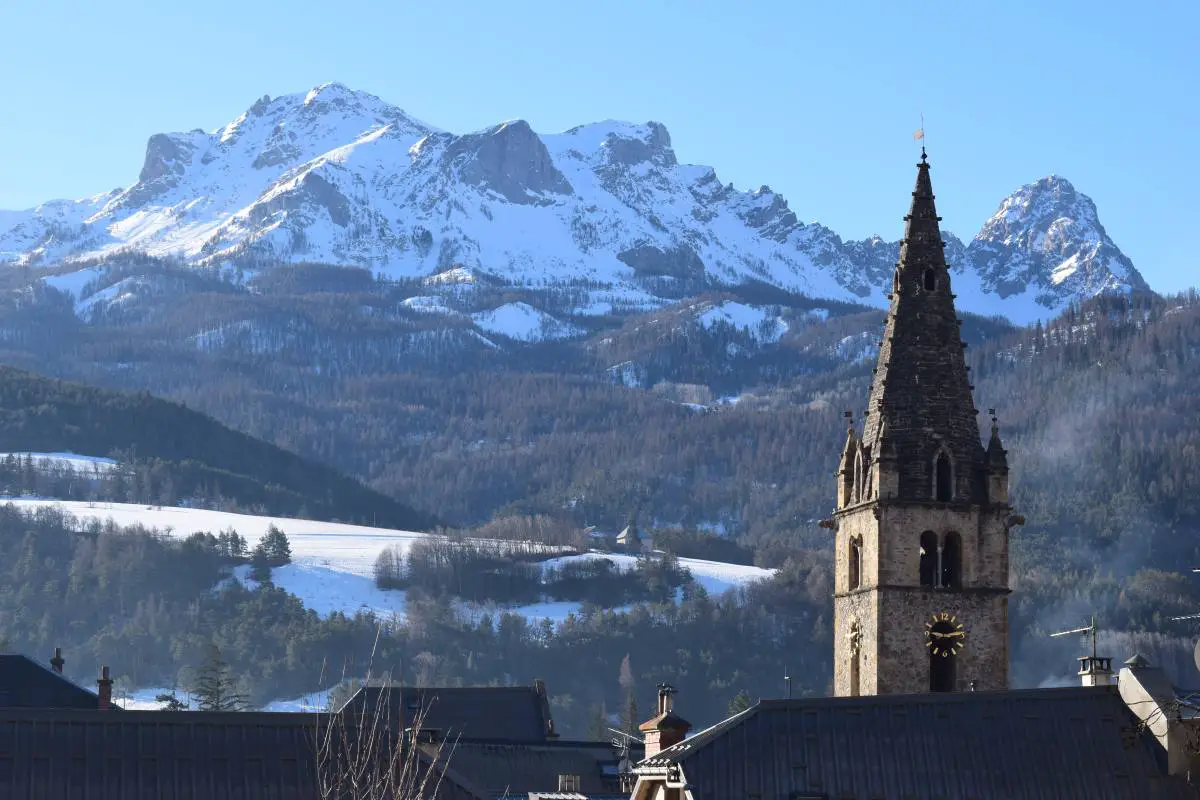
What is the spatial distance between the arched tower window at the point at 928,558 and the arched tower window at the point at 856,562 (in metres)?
2.57

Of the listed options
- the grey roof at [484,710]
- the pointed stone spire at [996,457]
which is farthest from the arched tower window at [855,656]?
the grey roof at [484,710]

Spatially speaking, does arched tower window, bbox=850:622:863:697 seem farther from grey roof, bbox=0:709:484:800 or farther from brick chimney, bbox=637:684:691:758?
grey roof, bbox=0:709:484:800

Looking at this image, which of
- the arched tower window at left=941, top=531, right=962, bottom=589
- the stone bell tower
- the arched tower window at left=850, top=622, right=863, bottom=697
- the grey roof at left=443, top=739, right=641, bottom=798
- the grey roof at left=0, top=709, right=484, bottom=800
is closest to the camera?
the grey roof at left=0, top=709, right=484, bottom=800

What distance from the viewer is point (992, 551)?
330ft

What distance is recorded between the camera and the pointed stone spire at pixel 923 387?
101312 mm

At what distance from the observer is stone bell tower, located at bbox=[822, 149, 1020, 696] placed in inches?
3861

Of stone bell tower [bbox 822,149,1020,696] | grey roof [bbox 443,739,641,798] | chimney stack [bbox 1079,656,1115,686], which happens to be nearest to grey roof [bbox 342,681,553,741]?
grey roof [bbox 443,739,641,798]

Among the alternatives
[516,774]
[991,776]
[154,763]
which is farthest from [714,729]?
[516,774]

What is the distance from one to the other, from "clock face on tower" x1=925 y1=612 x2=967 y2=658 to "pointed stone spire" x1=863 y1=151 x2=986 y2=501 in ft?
16.4

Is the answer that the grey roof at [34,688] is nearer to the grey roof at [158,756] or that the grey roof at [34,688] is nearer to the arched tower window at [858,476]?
the arched tower window at [858,476]

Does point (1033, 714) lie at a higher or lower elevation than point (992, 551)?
lower

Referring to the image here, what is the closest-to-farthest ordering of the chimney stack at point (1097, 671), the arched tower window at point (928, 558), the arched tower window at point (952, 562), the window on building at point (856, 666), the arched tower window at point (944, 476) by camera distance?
the chimney stack at point (1097, 671), the window on building at point (856, 666), the arched tower window at point (952, 562), the arched tower window at point (928, 558), the arched tower window at point (944, 476)

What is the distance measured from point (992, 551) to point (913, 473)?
4.27 m

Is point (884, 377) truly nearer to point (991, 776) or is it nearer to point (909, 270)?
point (909, 270)
